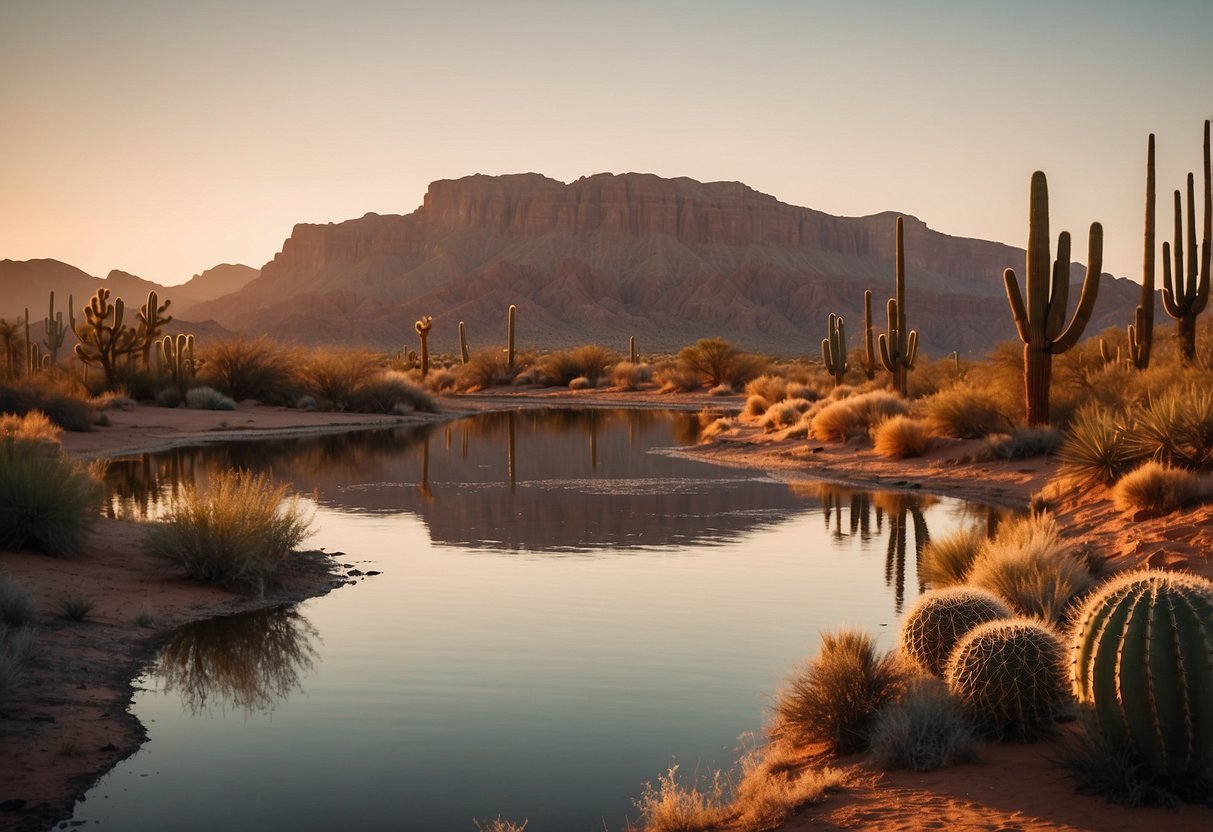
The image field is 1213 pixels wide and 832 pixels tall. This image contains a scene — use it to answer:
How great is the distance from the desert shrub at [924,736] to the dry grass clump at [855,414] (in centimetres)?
2258

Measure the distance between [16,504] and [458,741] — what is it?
7.55 meters

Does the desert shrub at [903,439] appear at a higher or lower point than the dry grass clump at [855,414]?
lower

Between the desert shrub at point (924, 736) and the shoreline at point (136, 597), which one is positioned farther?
the shoreline at point (136, 597)

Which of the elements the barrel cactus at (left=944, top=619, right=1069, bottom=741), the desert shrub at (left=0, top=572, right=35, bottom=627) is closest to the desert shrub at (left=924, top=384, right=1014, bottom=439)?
the barrel cactus at (left=944, top=619, right=1069, bottom=741)

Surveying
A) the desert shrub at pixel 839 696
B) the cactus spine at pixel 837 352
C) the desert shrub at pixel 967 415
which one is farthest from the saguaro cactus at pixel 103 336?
the desert shrub at pixel 839 696

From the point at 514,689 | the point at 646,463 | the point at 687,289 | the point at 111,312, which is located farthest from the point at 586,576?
the point at 687,289

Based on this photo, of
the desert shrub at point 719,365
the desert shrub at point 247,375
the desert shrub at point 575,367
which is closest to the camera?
the desert shrub at point 247,375

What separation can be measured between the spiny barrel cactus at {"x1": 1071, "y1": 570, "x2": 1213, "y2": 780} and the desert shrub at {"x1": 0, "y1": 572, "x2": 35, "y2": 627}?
8.38 m

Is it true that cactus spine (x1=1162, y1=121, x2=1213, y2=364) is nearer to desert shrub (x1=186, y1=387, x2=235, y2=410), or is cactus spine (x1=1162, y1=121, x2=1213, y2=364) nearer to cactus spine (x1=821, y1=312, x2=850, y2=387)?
cactus spine (x1=821, y1=312, x2=850, y2=387)

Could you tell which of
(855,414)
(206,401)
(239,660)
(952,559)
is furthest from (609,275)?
(239,660)

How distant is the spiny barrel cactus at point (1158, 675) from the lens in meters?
6.39

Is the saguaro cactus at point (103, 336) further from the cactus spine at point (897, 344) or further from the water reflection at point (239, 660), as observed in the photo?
the water reflection at point (239, 660)

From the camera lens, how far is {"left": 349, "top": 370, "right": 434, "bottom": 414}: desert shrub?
1816 inches

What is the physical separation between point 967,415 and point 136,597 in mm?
18226
